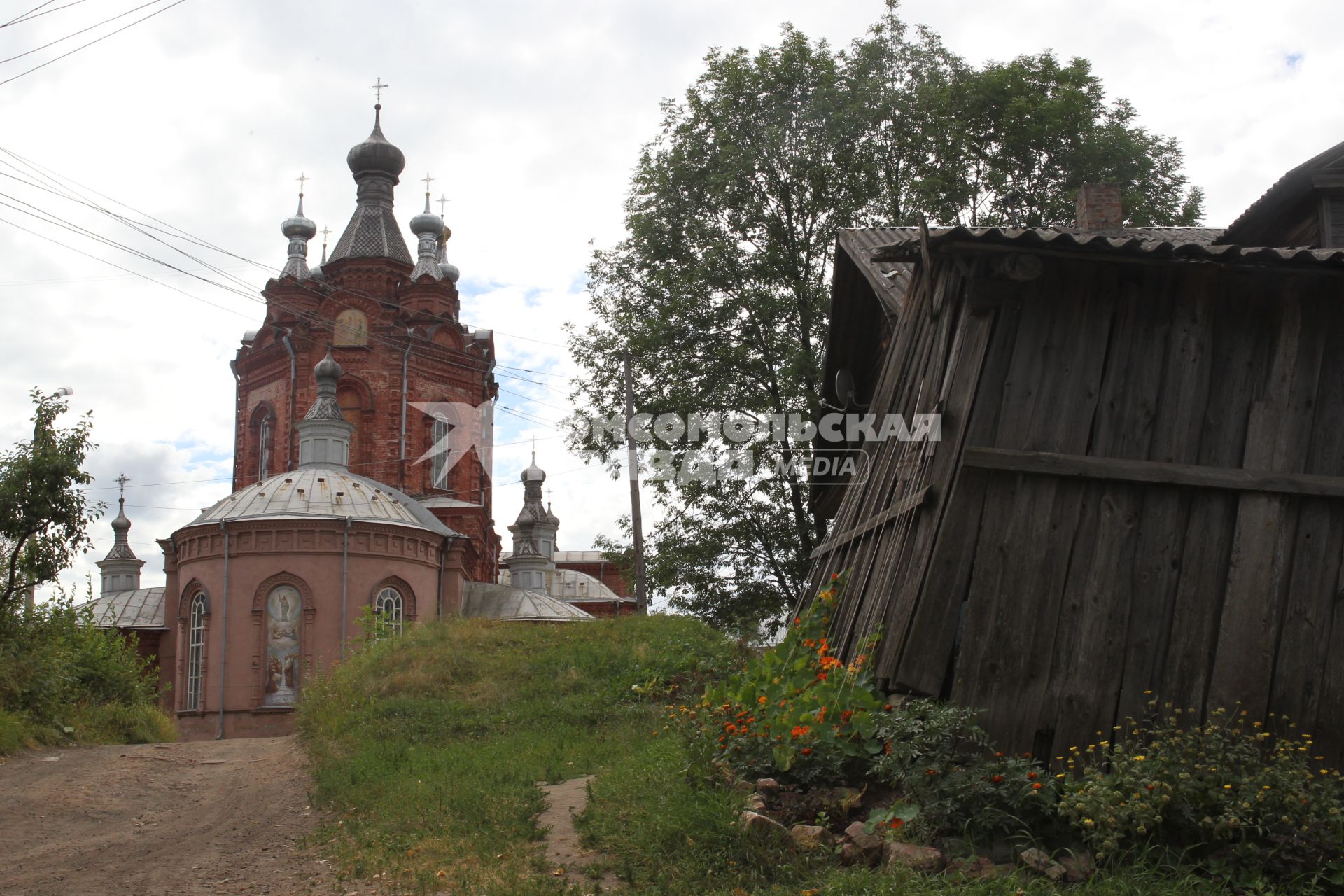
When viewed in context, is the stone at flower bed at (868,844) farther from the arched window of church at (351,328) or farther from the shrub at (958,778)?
the arched window of church at (351,328)

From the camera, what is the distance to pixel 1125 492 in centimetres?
724

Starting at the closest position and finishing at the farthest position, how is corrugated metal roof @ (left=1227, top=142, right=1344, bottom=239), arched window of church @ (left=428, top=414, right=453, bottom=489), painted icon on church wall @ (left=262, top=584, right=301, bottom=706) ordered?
corrugated metal roof @ (left=1227, top=142, right=1344, bottom=239), painted icon on church wall @ (left=262, top=584, right=301, bottom=706), arched window of church @ (left=428, top=414, right=453, bottom=489)

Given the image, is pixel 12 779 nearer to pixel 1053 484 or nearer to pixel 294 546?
pixel 1053 484

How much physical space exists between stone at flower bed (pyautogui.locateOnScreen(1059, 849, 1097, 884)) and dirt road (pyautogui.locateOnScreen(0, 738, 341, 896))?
13.5 feet

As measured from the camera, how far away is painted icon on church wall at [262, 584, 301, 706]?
1053 inches

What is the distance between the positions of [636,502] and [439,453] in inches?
692

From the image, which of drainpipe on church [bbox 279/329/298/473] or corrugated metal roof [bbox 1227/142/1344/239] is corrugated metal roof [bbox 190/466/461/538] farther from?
corrugated metal roof [bbox 1227/142/1344/239]

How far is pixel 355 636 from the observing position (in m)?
26.5

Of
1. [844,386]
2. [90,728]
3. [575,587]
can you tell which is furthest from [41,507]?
[575,587]

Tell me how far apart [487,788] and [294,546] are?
1932 centimetres

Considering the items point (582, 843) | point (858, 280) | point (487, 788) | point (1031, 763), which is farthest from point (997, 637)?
point (858, 280)

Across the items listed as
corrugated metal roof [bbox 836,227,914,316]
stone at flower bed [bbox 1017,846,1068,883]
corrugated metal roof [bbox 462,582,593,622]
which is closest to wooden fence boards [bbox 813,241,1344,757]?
stone at flower bed [bbox 1017,846,1068,883]

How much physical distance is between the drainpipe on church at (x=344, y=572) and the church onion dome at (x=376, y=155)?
1829 cm
